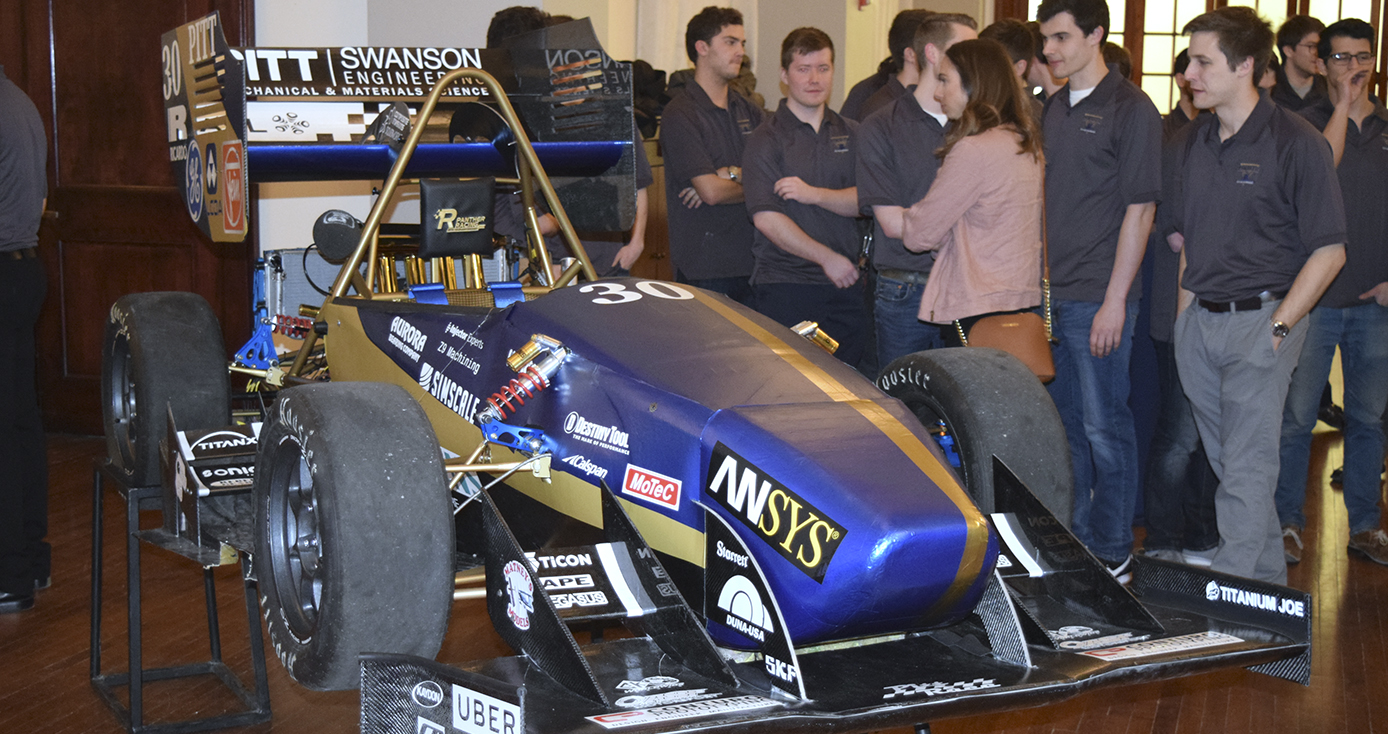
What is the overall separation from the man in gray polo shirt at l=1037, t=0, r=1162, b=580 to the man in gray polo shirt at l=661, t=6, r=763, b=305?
141cm

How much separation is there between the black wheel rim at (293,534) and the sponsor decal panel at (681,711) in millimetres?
858

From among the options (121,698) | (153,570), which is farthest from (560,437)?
Answer: (153,570)

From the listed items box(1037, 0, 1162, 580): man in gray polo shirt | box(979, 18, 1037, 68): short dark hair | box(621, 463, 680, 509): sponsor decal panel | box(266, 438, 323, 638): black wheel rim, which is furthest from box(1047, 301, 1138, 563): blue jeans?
box(266, 438, 323, 638): black wheel rim

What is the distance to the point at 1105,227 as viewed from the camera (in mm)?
4613

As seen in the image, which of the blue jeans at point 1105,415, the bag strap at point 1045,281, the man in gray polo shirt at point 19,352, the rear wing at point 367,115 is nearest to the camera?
the rear wing at point 367,115

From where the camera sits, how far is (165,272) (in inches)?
283

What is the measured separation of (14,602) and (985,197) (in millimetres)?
3509

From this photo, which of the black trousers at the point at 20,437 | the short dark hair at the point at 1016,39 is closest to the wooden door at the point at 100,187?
the black trousers at the point at 20,437

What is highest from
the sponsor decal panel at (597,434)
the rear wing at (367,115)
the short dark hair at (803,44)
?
the short dark hair at (803,44)

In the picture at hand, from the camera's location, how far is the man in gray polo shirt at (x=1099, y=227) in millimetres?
4520

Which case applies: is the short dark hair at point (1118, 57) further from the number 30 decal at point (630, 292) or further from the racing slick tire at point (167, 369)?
the racing slick tire at point (167, 369)

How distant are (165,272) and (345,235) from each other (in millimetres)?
3726

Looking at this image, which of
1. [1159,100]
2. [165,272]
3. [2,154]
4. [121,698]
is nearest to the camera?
[121,698]

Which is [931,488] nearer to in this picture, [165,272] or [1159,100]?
[165,272]
